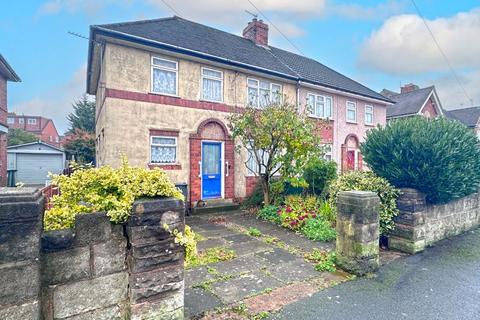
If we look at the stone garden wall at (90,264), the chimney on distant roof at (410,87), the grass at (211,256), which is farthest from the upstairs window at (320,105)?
the chimney on distant roof at (410,87)

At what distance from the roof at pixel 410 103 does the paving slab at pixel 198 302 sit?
2350cm

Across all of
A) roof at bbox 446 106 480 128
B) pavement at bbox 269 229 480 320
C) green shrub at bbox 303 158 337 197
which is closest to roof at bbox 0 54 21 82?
green shrub at bbox 303 158 337 197

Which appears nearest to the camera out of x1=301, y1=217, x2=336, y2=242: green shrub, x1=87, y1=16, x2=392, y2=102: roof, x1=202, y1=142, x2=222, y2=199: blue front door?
x1=301, y1=217, x2=336, y2=242: green shrub

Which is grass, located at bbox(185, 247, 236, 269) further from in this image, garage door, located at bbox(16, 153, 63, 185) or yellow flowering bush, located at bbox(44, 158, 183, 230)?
garage door, located at bbox(16, 153, 63, 185)

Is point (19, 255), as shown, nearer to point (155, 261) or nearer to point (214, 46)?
point (155, 261)

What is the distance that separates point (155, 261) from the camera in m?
2.38

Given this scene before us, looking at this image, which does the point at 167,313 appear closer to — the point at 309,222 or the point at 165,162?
Answer: the point at 309,222

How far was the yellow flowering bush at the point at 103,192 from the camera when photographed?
2299mm

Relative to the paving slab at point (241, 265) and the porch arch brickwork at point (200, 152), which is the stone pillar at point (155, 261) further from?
the porch arch brickwork at point (200, 152)

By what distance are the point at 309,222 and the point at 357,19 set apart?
25.4ft

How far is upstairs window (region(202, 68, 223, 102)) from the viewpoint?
10.5m

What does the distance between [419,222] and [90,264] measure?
5693 millimetres

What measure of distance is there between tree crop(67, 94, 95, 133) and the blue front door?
17280 millimetres

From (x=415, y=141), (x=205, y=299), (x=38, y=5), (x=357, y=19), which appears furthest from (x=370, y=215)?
(x=38, y=5)
